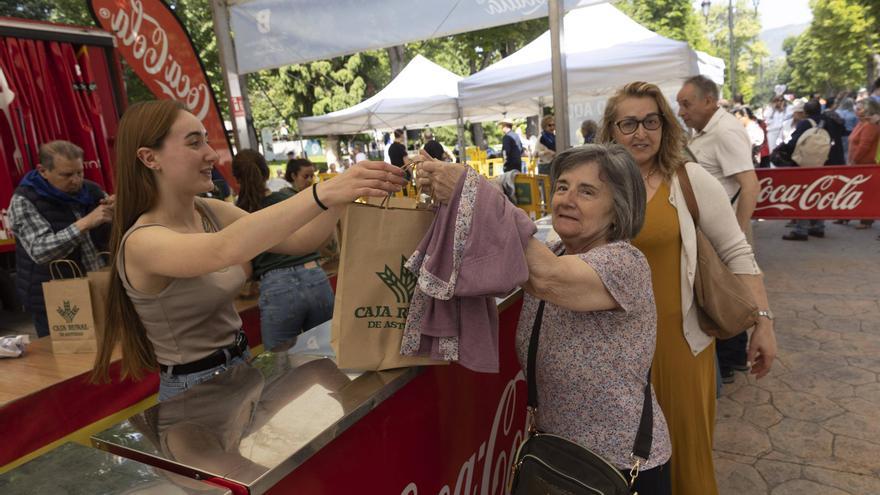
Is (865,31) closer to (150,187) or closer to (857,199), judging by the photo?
(857,199)

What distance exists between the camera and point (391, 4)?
3967 mm

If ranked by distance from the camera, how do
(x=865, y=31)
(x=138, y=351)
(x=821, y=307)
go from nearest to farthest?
(x=138, y=351)
(x=821, y=307)
(x=865, y=31)

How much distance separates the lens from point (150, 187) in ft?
5.59

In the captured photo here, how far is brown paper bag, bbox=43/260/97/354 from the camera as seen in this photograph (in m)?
2.46

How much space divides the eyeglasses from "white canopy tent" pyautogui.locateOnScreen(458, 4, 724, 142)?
4183 mm

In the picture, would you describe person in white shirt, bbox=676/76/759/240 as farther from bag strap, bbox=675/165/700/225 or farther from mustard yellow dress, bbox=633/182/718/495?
mustard yellow dress, bbox=633/182/718/495

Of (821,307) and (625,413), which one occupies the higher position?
(625,413)

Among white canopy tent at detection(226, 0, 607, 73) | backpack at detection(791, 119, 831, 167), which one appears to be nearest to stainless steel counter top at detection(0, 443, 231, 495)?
white canopy tent at detection(226, 0, 607, 73)

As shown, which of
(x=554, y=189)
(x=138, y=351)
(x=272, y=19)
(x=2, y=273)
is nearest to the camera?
(x=554, y=189)

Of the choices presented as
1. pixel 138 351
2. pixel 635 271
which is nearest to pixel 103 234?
pixel 138 351

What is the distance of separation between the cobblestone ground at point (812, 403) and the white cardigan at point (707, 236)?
1.38m

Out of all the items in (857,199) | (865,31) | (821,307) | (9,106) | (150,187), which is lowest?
(821,307)

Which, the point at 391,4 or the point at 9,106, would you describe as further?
the point at 9,106

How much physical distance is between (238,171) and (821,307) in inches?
217
